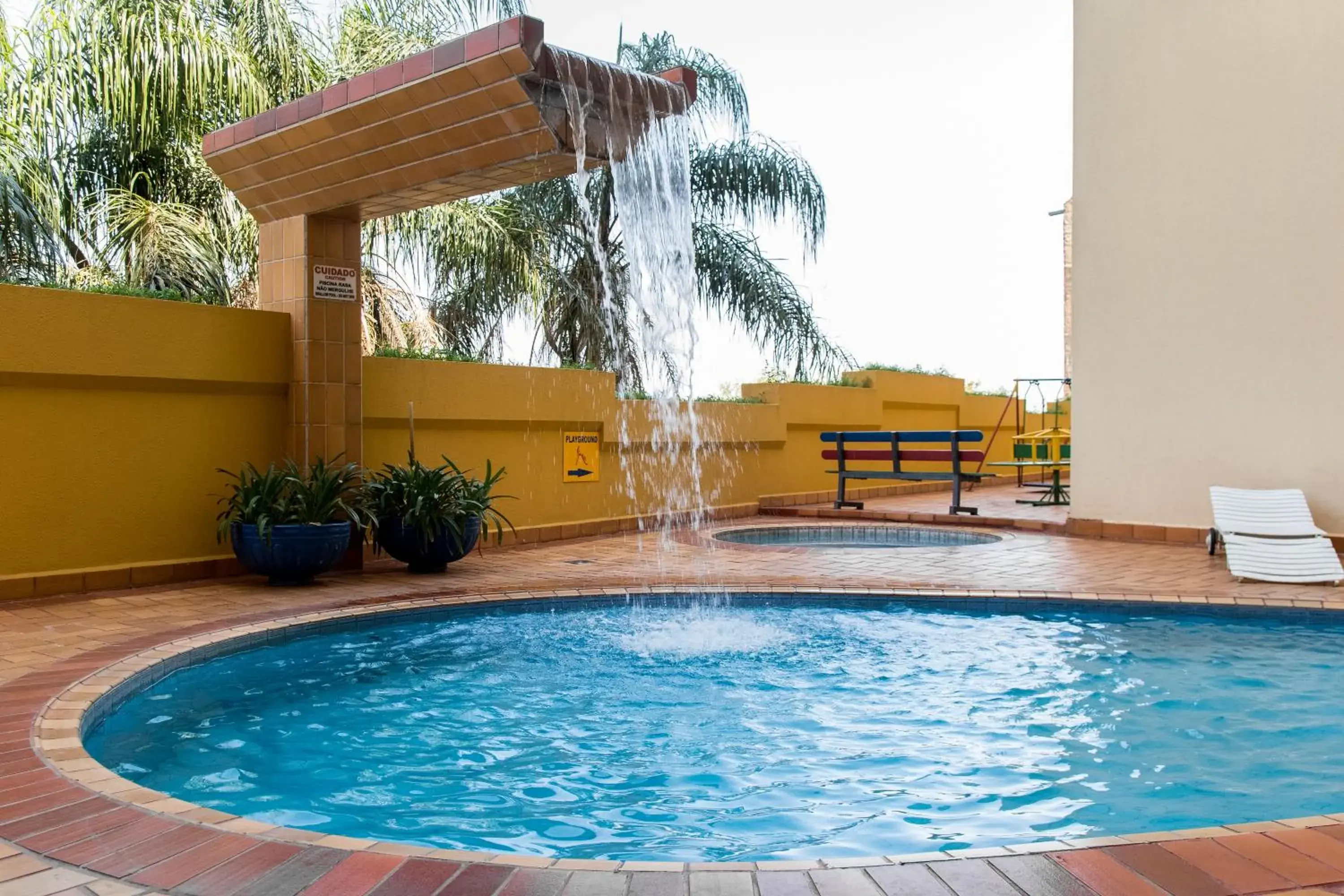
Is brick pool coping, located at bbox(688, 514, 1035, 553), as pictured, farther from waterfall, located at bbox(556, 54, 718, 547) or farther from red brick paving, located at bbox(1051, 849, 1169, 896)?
red brick paving, located at bbox(1051, 849, 1169, 896)

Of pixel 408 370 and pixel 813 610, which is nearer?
pixel 813 610

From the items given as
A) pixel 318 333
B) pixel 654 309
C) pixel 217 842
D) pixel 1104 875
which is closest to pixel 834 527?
pixel 654 309

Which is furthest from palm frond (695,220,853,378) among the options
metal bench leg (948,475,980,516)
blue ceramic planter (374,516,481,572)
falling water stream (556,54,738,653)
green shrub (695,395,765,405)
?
blue ceramic planter (374,516,481,572)

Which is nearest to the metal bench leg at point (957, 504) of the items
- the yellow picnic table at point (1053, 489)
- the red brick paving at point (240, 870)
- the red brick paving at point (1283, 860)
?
the yellow picnic table at point (1053, 489)

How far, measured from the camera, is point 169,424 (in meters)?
7.01

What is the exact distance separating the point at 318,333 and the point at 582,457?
11.5 ft

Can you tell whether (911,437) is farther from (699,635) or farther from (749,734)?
(749,734)

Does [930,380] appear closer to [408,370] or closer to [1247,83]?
[1247,83]

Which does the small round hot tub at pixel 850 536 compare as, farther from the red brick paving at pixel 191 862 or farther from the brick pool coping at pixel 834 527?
the red brick paving at pixel 191 862

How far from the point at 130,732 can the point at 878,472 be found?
9.89 m

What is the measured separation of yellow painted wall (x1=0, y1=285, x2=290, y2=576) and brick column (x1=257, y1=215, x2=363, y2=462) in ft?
0.65

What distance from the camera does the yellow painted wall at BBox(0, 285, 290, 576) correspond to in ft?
20.4

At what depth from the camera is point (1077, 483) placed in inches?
407

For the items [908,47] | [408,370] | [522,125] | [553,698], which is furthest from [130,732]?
[908,47]
